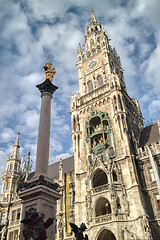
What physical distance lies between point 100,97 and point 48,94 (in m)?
18.1

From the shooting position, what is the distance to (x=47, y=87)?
18.6 meters

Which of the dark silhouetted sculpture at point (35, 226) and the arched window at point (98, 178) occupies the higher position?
the arched window at point (98, 178)

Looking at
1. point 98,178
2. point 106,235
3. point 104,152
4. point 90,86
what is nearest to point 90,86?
point 90,86

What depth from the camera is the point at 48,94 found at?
1848 centimetres

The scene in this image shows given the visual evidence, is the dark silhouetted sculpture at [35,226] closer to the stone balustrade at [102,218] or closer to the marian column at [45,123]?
the marian column at [45,123]

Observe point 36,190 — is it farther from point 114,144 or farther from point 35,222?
point 114,144

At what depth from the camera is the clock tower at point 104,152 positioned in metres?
23.9

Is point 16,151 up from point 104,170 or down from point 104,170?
up

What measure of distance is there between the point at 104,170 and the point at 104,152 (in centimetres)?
291

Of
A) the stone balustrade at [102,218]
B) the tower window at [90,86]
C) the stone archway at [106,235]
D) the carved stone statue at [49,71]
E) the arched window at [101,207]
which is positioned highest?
the tower window at [90,86]

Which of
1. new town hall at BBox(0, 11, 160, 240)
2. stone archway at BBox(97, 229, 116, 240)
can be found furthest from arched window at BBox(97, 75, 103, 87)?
stone archway at BBox(97, 229, 116, 240)

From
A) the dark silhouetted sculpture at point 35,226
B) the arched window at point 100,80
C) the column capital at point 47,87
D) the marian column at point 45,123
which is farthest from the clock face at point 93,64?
the dark silhouetted sculpture at point 35,226

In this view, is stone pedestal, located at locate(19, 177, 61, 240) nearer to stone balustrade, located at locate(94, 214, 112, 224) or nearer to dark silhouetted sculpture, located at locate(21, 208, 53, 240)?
dark silhouetted sculpture, located at locate(21, 208, 53, 240)

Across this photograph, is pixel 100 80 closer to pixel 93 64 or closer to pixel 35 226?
pixel 93 64
